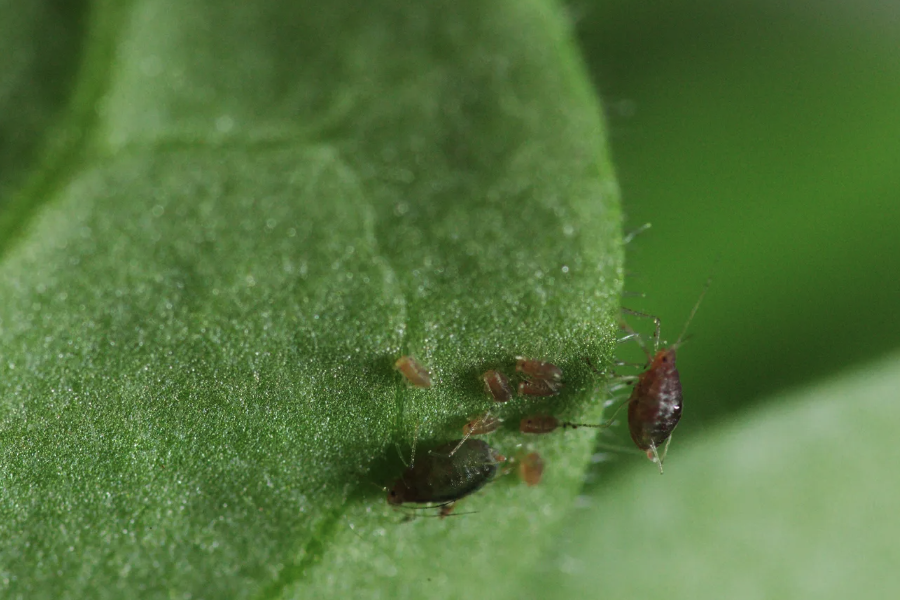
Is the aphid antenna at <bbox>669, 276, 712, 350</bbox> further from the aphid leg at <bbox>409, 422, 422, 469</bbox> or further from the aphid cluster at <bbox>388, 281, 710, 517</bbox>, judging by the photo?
the aphid leg at <bbox>409, 422, 422, 469</bbox>

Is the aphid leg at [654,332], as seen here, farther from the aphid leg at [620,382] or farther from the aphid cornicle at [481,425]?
the aphid cornicle at [481,425]

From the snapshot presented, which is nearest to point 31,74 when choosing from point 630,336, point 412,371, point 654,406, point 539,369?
point 412,371

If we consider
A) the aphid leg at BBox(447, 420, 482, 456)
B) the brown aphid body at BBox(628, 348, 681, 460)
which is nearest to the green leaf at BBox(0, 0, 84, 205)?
the aphid leg at BBox(447, 420, 482, 456)

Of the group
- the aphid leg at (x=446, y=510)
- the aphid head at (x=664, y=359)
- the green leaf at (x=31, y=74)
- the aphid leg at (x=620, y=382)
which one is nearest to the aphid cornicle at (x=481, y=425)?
the aphid leg at (x=446, y=510)

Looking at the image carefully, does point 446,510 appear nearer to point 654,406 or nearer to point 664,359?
point 654,406

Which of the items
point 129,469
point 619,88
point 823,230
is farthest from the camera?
point 619,88

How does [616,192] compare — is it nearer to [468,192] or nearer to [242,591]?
[468,192]

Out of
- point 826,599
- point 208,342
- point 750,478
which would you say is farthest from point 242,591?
point 826,599
